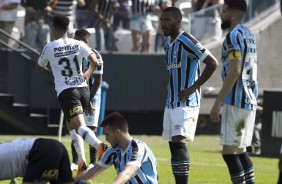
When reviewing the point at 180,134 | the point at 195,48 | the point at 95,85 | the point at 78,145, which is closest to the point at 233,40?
the point at 195,48

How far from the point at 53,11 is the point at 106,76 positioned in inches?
107

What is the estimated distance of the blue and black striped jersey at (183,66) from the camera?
1260cm

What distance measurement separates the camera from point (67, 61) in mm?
14344

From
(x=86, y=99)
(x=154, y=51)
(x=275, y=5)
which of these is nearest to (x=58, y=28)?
(x=86, y=99)

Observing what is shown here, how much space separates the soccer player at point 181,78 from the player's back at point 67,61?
6.41 feet

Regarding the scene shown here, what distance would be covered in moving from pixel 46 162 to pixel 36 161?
Result: 11 centimetres

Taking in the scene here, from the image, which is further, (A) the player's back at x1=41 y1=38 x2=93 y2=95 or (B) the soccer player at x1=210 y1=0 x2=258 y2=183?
(A) the player's back at x1=41 y1=38 x2=93 y2=95

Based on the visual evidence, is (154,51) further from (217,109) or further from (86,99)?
(217,109)

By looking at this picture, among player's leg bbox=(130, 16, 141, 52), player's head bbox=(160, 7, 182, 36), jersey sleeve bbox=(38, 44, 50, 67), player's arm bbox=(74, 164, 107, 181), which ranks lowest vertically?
player's arm bbox=(74, 164, 107, 181)

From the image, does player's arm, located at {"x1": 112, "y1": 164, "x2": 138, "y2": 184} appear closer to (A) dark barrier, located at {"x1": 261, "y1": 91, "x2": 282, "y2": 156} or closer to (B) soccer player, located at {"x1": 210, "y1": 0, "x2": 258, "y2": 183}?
(B) soccer player, located at {"x1": 210, "y1": 0, "x2": 258, "y2": 183}

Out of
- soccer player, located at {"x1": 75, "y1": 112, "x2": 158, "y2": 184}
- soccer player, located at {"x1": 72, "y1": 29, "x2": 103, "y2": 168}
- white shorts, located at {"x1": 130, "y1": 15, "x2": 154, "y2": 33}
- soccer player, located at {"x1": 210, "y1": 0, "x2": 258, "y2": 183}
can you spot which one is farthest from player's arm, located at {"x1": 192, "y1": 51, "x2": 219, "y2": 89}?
white shorts, located at {"x1": 130, "y1": 15, "x2": 154, "y2": 33}

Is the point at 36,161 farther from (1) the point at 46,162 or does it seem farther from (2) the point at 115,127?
(2) the point at 115,127

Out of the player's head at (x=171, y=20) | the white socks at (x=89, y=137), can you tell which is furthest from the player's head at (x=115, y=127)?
the player's head at (x=171, y=20)

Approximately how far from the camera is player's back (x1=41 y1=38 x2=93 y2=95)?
1432 centimetres
